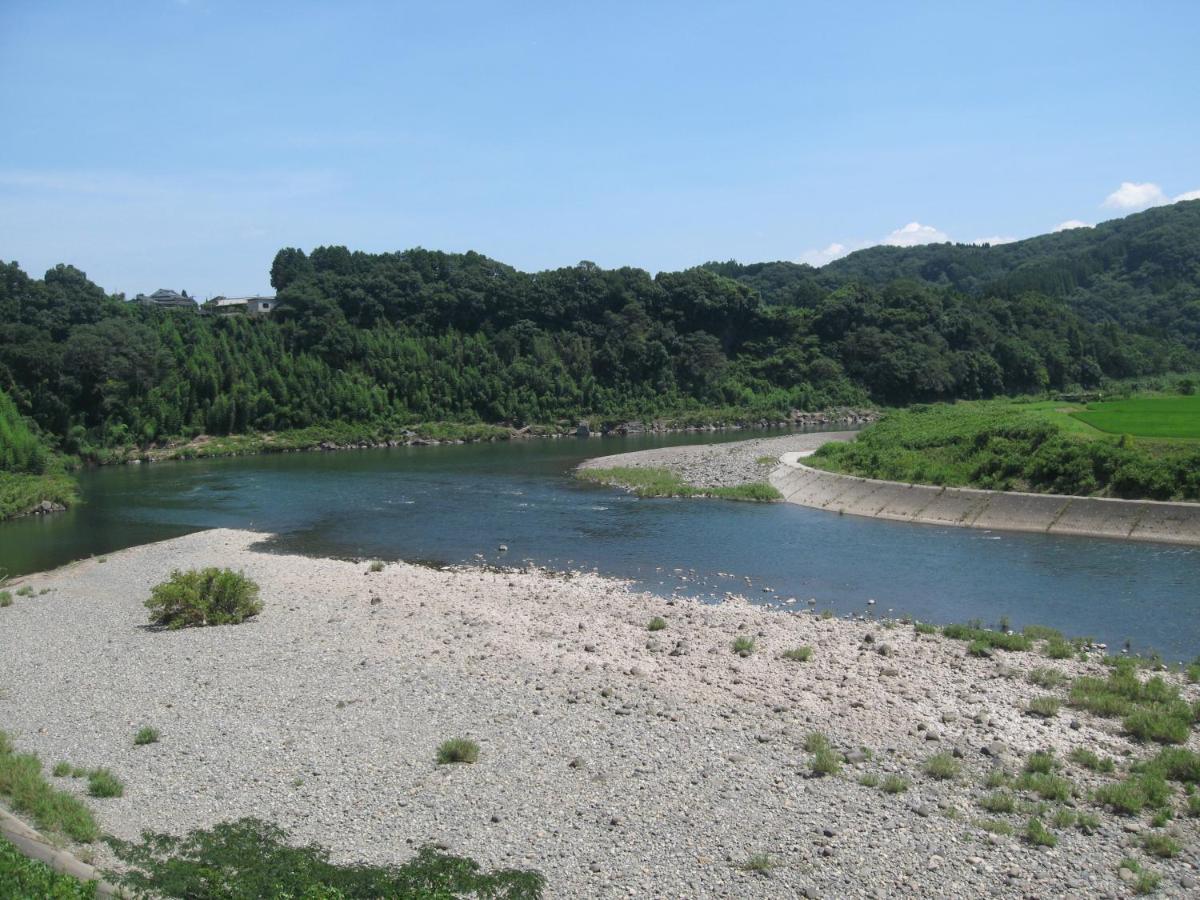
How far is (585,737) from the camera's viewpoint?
12.6 m

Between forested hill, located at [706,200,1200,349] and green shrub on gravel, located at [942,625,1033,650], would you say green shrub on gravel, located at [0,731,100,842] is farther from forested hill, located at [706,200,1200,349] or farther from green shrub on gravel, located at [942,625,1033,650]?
forested hill, located at [706,200,1200,349]

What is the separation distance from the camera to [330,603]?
21.6 m

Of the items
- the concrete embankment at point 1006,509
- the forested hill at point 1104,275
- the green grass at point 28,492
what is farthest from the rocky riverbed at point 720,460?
the forested hill at point 1104,275

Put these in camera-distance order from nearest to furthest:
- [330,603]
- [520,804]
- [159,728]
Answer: [520,804], [159,728], [330,603]

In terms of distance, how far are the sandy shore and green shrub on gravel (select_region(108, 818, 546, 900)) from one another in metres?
0.35

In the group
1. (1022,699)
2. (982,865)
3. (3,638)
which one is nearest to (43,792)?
(982,865)

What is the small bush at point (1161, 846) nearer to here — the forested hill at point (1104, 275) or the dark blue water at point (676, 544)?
the dark blue water at point (676, 544)

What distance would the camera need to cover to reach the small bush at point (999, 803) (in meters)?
10.3

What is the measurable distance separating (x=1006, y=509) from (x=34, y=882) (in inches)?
1202

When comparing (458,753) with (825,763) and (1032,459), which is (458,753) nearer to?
(825,763)

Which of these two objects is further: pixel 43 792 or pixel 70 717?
pixel 70 717

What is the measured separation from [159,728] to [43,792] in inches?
128

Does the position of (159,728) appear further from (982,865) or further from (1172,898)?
(1172,898)

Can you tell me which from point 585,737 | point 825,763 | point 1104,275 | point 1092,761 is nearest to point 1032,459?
point 1092,761
